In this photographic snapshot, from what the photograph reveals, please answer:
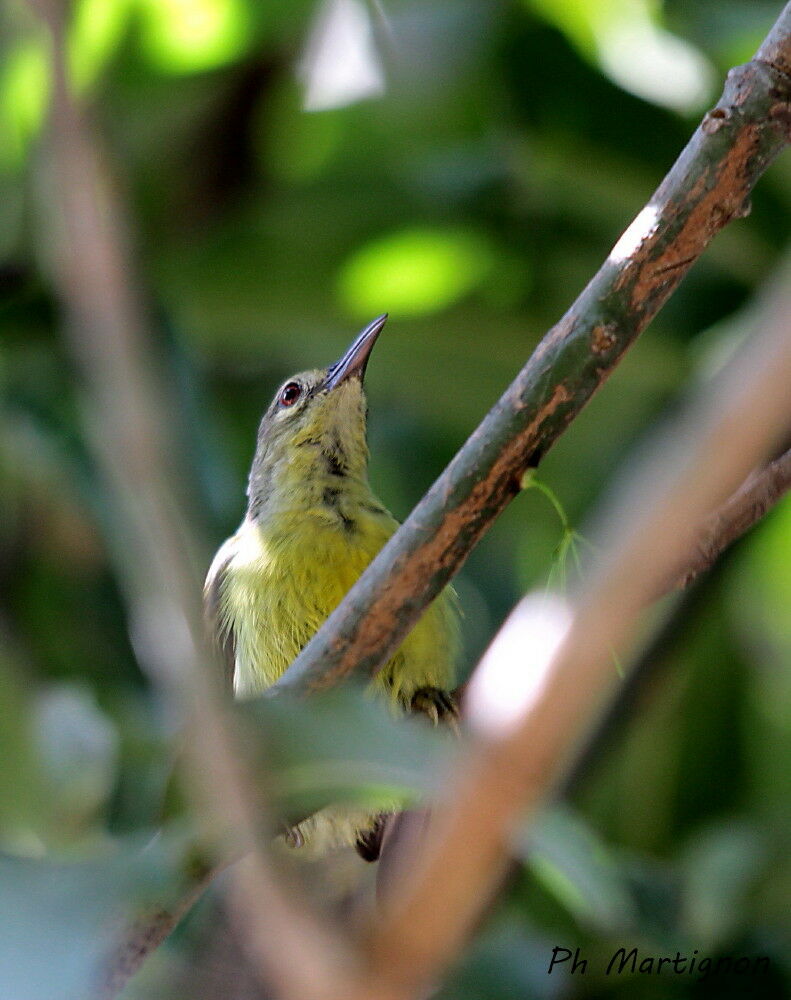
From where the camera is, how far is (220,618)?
4.15 metres

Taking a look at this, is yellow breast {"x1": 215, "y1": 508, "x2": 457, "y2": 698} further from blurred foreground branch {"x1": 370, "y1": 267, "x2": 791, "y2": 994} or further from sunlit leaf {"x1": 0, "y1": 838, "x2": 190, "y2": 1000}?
blurred foreground branch {"x1": 370, "y1": 267, "x2": 791, "y2": 994}

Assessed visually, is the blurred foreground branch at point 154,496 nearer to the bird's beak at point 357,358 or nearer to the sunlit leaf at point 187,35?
the bird's beak at point 357,358

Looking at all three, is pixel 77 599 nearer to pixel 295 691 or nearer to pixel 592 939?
pixel 592 939

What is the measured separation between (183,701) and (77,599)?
3.80 meters

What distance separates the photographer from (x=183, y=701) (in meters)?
0.94

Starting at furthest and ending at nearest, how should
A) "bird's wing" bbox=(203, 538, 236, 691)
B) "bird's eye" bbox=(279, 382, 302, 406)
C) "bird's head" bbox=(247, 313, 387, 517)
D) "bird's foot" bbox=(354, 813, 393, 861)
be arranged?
"bird's eye" bbox=(279, 382, 302, 406), "bird's head" bbox=(247, 313, 387, 517), "bird's wing" bbox=(203, 538, 236, 691), "bird's foot" bbox=(354, 813, 393, 861)

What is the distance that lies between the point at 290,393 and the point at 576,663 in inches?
156

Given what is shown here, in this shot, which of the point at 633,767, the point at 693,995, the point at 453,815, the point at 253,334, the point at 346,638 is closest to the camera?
the point at 453,815

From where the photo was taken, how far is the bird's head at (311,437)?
4.31 meters

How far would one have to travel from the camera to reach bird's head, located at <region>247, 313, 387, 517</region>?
4.31 m

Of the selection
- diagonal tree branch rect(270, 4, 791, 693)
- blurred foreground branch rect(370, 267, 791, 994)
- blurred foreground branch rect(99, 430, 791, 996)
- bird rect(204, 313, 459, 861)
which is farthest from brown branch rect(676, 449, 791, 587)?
blurred foreground branch rect(370, 267, 791, 994)

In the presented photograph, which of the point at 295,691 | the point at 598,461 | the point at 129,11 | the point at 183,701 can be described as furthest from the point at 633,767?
the point at 183,701

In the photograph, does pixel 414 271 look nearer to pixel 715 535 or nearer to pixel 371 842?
pixel 371 842

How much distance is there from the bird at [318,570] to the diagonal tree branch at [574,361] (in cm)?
111
